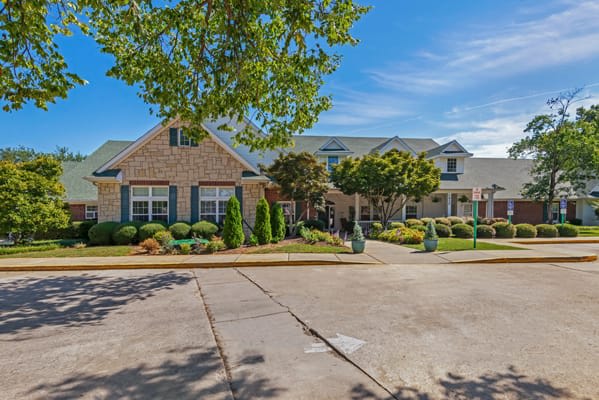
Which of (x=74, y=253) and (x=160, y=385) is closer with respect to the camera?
(x=160, y=385)

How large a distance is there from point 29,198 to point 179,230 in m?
6.60

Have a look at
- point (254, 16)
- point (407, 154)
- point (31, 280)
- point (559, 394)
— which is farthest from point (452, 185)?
point (31, 280)

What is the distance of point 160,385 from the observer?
328 cm

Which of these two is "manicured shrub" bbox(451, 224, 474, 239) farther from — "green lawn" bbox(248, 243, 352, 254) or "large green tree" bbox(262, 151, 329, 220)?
"green lawn" bbox(248, 243, 352, 254)

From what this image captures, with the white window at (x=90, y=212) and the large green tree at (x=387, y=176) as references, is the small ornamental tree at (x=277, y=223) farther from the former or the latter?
the white window at (x=90, y=212)

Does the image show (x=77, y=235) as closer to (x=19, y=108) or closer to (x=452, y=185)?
(x=19, y=108)

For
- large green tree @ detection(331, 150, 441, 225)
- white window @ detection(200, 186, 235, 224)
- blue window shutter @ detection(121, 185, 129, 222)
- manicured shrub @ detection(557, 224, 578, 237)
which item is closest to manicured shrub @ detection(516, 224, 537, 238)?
manicured shrub @ detection(557, 224, 578, 237)

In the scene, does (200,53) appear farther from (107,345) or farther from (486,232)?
(486,232)

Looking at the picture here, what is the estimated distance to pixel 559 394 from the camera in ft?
10.1

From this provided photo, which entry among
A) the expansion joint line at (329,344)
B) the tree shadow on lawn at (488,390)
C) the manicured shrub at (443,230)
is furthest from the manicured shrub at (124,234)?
the manicured shrub at (443,230)

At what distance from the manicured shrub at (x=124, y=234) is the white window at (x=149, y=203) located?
5.20 ft

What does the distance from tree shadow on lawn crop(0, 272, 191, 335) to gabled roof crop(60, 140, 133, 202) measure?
1513cm

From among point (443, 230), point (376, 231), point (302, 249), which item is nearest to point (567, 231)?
point (443, 230)

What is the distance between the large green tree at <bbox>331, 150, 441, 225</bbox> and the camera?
18281mm
